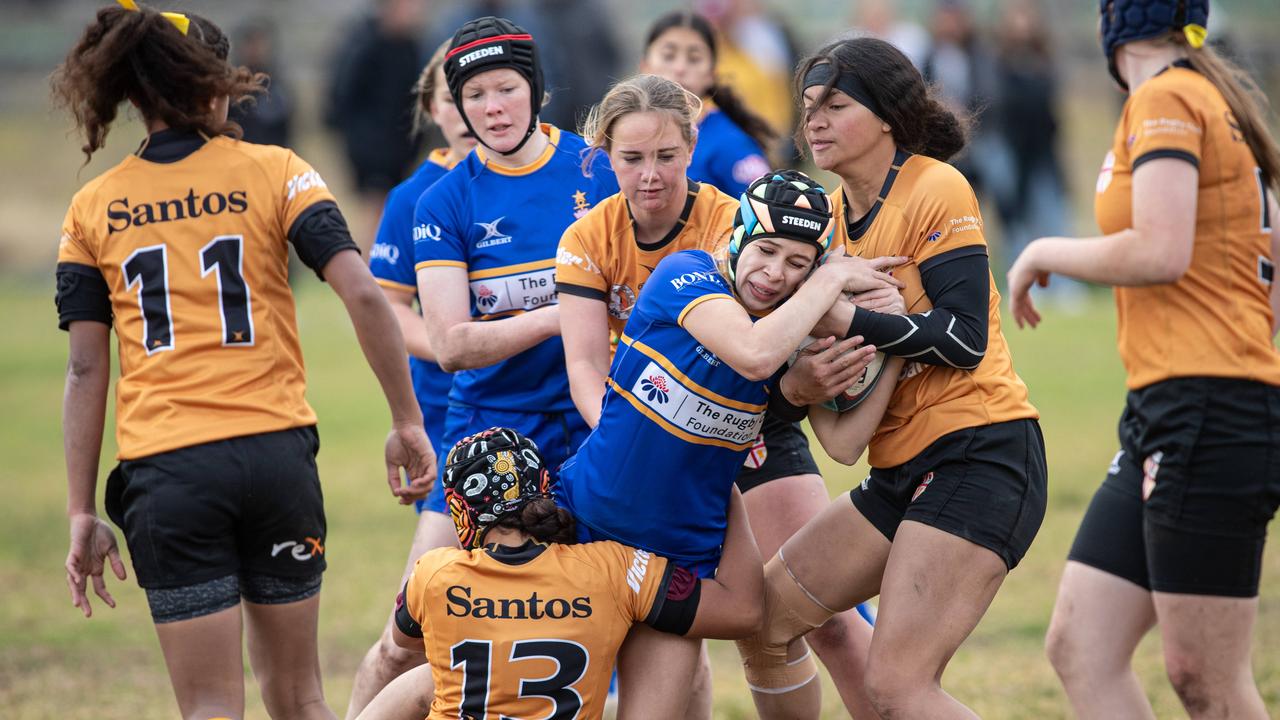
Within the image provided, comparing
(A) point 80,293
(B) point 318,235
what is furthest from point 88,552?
(B) point 318,235

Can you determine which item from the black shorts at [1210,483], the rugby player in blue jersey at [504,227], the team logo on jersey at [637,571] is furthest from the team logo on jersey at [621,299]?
the black shorts at [1210,483]

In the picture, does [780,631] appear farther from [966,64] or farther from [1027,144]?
[1027,144]

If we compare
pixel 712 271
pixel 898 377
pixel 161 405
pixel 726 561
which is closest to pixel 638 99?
pixel 712 271

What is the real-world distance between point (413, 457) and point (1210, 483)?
2328mm

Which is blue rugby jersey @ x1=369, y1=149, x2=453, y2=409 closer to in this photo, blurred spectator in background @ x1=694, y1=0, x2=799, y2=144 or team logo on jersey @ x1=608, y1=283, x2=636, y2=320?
team logo on jersey @ x1=608, y1=283, x2=636, y2=320

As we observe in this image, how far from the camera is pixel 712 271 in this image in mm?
3750

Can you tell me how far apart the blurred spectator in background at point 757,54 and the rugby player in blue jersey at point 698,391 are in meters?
5.44

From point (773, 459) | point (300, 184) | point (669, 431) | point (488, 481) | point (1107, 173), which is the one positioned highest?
point (1107, 173)

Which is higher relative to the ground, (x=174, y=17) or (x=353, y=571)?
(x=174, y=17)

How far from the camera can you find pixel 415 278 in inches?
210

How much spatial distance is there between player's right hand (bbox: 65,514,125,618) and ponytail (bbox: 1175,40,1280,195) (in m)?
3.34

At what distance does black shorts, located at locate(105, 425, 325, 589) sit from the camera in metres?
3.79

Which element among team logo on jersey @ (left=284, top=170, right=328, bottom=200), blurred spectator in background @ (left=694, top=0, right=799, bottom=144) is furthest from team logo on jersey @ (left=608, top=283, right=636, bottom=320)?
blurred spectator in background @ (left=694, top=0, right=799, bottom=144)

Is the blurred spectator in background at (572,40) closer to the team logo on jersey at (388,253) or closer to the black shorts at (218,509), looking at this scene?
the team logo on jersey at (388,253)
